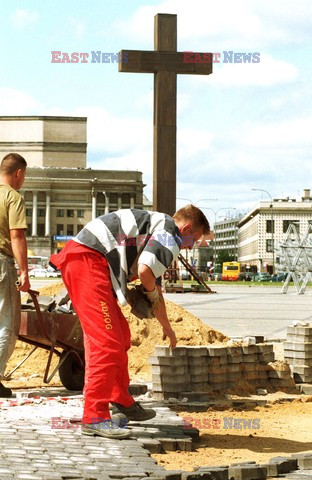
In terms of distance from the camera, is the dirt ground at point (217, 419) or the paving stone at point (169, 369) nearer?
the dirt ground at point (217, 419)

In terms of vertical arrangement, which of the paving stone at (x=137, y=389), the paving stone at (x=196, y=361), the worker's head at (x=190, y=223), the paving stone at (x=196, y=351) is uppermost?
the worker's head at (x=190, y=223)

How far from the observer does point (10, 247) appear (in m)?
7.55

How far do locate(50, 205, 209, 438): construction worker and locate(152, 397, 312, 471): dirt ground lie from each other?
0.51 meters

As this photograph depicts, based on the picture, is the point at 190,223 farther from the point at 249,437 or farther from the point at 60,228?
the point at 60,228

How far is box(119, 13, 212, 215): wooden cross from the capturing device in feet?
60.8

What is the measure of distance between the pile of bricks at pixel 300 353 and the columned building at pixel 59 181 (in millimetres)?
117841

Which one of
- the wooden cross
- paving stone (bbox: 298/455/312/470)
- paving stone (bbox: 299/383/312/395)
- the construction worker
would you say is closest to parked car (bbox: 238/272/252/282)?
the wooden cross

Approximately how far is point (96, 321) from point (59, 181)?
12610 cm

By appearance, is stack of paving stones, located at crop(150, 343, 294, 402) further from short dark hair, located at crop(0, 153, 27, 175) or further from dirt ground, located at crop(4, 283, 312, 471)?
short dark hair, located at crop(0, 153, 27, 175)

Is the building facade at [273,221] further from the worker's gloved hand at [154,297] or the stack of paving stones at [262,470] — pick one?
the stack of paving stones at [262,470]

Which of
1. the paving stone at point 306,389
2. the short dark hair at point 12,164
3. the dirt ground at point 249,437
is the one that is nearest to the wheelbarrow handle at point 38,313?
the short dark hair at point 12,164

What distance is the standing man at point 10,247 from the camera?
738cm

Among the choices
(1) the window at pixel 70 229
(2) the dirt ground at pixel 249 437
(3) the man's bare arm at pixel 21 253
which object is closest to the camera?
(2) the dirt ground at pixel 249 437

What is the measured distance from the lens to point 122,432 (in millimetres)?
6000
